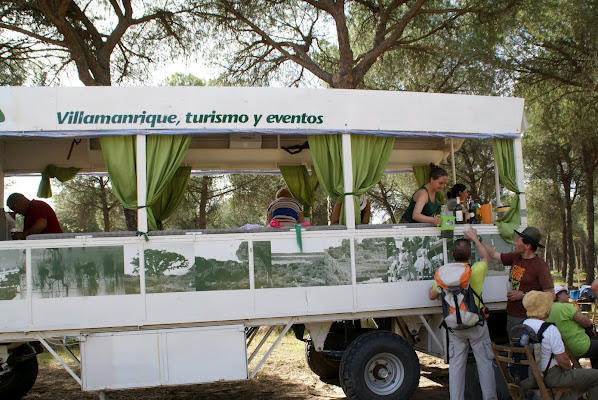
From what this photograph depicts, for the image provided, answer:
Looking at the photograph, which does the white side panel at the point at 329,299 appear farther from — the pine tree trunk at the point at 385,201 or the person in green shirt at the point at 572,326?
the pine tree trunk at the point at 385,201

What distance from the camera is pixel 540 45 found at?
35.1 ft

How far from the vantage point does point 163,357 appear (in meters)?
5.38

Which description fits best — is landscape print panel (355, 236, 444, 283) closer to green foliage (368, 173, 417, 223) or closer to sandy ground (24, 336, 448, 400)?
sandy ground (24, 336, 448, 400)

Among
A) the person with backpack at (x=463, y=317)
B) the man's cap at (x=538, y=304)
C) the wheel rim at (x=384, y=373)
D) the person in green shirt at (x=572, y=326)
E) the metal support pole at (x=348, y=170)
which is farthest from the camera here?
the metal support pole at (x=348, y=170)

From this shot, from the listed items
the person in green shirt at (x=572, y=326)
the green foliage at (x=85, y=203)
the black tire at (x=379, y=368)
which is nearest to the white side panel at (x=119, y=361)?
the black tire at (x=379, y=368)

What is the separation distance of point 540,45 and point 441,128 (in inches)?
226

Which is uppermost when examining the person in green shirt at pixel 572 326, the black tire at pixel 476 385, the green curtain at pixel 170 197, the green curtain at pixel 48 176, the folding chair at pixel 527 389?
the green curtain at pixel 48 176

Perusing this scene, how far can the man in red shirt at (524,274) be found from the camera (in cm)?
562

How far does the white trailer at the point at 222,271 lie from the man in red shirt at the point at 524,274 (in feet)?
1.40

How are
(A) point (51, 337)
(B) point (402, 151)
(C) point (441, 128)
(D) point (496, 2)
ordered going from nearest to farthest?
(A) point (51, 337) → (C) point (441, 128) → (B) point (402, 151) → (D) point (496, 2)

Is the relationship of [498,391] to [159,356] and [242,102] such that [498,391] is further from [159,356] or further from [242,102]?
[242,102]

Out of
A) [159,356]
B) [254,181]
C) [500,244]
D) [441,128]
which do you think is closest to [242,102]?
[441,128]

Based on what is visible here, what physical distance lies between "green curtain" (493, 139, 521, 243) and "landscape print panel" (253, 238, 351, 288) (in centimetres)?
189

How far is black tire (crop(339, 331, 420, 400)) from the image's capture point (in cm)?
572
